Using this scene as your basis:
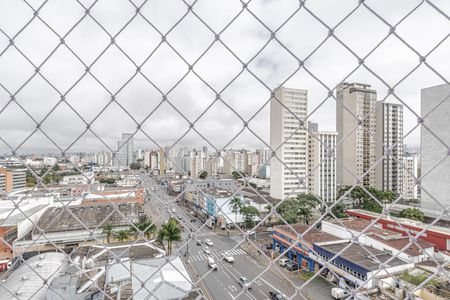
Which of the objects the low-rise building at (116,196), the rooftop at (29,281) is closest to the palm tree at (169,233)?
the low-rise building at (116,196)

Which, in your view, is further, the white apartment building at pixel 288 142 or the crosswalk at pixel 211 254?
the white apartment building at pixel 288 142

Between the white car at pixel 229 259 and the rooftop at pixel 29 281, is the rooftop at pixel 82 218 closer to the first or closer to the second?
the rooftop at pixel 29 281

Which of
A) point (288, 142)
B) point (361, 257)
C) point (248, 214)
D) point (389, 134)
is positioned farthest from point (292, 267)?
point (389, 134)

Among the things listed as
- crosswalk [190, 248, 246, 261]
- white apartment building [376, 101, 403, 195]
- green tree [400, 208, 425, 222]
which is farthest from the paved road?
white apartment building [376, 101, 403, 195]

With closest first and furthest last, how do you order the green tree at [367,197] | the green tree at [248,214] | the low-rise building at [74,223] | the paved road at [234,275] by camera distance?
1. the paved road at [234,275]
2. the low-rise building at [74,223]
3. the green tree at [248,214]
4. the green tree at [367,197]

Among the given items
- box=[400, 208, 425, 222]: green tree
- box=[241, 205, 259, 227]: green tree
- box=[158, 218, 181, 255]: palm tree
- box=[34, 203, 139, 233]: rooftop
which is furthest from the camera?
box=[241, 205, 259, 227]: green tree

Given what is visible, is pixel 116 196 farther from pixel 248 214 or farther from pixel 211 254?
pixel 248 214

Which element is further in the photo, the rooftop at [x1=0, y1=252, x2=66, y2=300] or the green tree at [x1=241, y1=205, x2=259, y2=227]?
the green tree at [x1=241, y1=205, x2=259, y2=227]

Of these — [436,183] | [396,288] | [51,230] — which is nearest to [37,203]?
[51,230]

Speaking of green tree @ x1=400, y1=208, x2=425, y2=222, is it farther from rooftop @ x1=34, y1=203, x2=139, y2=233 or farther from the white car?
rooftop @ x1=34, y1=203, x2=139, y2=233
